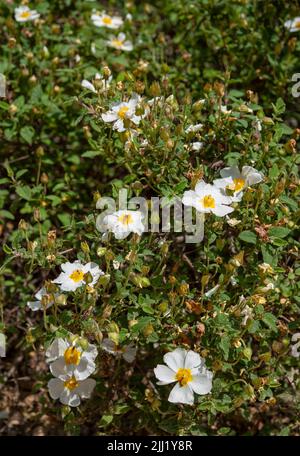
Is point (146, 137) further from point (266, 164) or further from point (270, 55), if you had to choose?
point (270, 55)

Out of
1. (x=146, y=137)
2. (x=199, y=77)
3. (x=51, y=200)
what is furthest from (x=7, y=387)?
(x=199, y=77)

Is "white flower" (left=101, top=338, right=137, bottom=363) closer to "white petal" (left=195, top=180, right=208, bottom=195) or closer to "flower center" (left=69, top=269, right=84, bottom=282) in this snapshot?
"flower center" (left=69, top=269, right=84, bottom=282)

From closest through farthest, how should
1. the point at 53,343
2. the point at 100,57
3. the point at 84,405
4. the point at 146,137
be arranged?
the point at 53,343 < the point at 146,137 < the point at 84,405 < the point at 100,57

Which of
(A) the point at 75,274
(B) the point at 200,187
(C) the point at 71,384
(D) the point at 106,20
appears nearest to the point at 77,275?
(A) the point at 75,274

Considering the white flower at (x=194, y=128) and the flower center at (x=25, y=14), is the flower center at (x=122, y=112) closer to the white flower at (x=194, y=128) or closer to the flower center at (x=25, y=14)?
the white flower at (x=194, y=128)

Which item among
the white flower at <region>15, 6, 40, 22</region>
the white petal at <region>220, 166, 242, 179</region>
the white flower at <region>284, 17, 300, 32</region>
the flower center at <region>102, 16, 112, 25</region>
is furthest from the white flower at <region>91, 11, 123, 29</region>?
the white petal at <region>220, 166, 242, 179</region>
